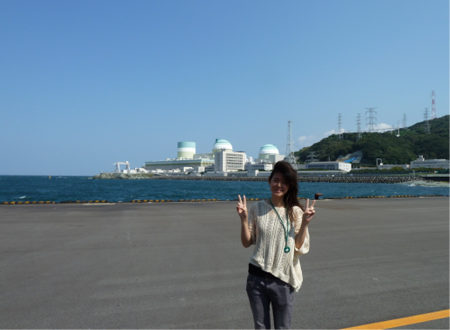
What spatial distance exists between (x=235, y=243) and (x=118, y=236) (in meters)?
2.94

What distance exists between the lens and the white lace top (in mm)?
2729

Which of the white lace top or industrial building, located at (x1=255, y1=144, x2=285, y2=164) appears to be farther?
industrial building, located at (x1=255, y1=144, x2=285, y2=164)

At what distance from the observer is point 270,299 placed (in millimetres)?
2740

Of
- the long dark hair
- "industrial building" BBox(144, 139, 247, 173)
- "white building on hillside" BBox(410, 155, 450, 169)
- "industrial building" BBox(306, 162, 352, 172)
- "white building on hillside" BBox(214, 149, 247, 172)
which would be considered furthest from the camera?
"industrial building" BBox(144, 139, 247, 173)

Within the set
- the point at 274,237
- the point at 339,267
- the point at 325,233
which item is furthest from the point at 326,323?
the point at 325,233

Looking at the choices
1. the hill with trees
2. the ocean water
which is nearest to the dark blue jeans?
the ocean water

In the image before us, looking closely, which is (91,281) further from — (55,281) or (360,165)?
(360,165)

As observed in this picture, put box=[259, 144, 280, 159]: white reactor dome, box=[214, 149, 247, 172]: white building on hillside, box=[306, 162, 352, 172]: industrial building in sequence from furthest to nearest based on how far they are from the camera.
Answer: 1. box=[259, 144, 280, 159]: white reactor dome
2. box=[214, 149, 247, 172]: white building on hillside
3. box=[306, 162, 352, 172]: industrial building

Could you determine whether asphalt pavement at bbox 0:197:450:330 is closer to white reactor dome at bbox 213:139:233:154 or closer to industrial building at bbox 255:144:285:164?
industrial building at bbox 255:144:285:164

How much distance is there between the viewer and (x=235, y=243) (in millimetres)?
7570

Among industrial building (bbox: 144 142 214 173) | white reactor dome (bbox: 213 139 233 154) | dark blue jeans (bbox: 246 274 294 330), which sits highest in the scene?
white reactor dome (bbox: 213 139 233 154)

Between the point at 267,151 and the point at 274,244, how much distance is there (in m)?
178

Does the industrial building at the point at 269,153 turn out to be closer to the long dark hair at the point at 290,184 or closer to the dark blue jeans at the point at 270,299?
the long dark hair at the point at 290,184

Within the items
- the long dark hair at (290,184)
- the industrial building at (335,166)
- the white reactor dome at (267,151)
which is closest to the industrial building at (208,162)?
the white reactor dome at (267,151)
